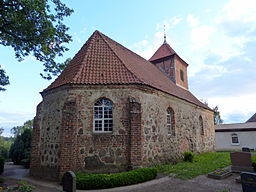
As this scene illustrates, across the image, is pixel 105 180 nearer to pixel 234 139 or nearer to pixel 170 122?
pixel 170 122

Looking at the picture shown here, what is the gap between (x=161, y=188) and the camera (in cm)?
727

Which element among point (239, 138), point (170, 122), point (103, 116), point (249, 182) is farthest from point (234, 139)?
point (103, 116)

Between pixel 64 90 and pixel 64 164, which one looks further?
pixel 64 90

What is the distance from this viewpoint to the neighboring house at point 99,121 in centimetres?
930

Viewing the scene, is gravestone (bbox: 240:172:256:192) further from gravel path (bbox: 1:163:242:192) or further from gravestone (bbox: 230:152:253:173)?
gravestone (bbox: 230:152:253:173)

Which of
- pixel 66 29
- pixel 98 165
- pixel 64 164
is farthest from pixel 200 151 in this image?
pixel 66 29

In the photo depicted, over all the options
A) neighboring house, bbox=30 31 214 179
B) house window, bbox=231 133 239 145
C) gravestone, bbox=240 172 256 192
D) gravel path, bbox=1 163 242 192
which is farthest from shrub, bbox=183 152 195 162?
house window, bbox=231 133 239 145

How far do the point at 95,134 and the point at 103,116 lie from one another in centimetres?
106

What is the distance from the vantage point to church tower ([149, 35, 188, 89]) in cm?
1983

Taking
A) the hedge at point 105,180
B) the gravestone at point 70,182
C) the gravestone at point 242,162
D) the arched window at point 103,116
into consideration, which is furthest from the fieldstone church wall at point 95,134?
the gravestone at point 242,162

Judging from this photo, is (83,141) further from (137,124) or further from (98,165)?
(137,124)

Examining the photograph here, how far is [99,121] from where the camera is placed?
32.9 ft

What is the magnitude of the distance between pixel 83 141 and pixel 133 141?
259cm

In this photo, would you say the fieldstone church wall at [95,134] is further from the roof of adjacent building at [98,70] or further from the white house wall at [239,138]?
the white house wall at [239,138]
